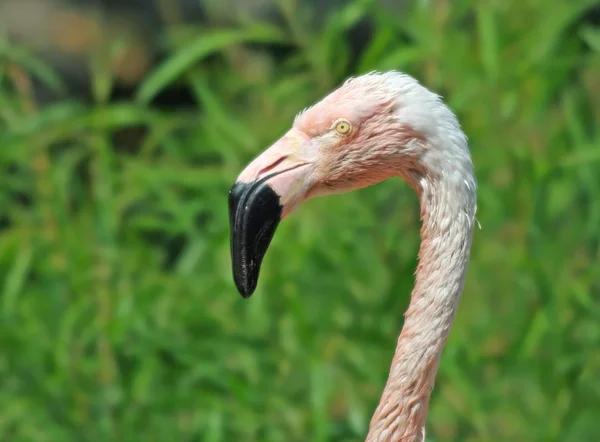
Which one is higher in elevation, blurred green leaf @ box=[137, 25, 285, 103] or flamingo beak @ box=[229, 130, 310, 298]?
blurred green leaf @ box=[137, 25, 285, 103]

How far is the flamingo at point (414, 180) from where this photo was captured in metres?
1.91

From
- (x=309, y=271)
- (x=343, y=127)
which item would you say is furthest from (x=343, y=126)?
(x=309, y=271)

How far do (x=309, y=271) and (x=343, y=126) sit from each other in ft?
4.78

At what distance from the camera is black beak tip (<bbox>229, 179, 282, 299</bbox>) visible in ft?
6.18

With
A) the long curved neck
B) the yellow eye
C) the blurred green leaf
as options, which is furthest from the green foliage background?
the yellow eye

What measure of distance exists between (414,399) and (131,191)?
1.84 m

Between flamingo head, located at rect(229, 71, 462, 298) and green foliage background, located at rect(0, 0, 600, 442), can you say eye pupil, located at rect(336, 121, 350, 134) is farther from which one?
green foliage background, located at rect(0, 0, 600, 442)

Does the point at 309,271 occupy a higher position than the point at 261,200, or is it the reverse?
the point at 261,200

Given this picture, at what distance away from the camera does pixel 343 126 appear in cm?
194

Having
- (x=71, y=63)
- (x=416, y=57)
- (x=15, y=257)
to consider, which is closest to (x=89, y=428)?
(x=15, y=257)

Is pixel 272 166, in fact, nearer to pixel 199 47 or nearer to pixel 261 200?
pixel 261 200

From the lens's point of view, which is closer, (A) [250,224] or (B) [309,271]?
(A) [250,224]

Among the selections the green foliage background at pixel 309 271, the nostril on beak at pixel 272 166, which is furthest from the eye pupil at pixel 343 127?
the green foliage background at pixel 309 271

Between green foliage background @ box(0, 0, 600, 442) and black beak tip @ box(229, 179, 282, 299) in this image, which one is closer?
black beak tip @ box(229, 179, 282, 299)
